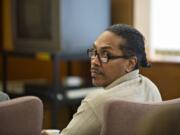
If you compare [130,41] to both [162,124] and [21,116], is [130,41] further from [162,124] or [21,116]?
[162,124]

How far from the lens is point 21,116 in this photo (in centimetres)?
157

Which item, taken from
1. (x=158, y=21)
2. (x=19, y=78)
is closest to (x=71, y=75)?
(x=19, y=78)

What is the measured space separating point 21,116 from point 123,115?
0.39 meters

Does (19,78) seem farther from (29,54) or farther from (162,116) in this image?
(162,116)

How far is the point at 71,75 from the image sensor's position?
434cm

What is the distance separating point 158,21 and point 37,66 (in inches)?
62.6

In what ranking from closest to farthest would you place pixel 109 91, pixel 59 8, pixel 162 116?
1. pixel 162 116
2. pixel 109 91
3. pixel 59 8

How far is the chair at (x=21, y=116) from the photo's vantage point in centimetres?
152

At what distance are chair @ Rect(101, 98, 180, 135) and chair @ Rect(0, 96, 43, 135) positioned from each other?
0.99 feet

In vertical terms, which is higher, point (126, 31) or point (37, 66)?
point (126, 31)

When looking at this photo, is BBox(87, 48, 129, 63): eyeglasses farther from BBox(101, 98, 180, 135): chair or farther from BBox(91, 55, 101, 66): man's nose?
BBox(101, 98, 180, 135): chair

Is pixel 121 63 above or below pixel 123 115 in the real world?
above

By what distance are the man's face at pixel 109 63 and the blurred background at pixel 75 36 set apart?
1629 mm

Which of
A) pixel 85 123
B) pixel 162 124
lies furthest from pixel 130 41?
pixel 162 124
